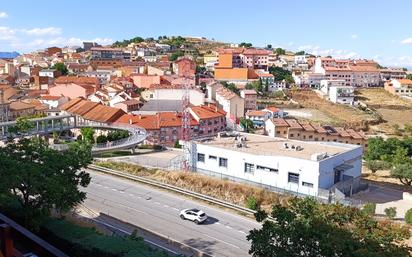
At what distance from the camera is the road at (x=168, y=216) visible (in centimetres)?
2116

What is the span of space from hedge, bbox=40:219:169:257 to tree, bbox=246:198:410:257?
11.4 feet

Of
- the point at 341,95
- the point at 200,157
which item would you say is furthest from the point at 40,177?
the point at 341,95

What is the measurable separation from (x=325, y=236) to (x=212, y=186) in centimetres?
2022

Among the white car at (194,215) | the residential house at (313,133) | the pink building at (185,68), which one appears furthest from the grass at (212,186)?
the residential house at (313,133)

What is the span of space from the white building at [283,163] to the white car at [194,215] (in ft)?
30.4

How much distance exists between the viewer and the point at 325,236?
37.4 feet

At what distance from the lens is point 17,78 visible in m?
98.3

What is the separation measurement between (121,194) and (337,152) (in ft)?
55.9

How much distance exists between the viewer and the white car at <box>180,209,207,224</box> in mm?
23391

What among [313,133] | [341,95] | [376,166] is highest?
[341,95]

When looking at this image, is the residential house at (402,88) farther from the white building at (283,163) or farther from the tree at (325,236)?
the tree at (325,236)

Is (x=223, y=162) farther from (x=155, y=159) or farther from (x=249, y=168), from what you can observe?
(x=155, y=159)

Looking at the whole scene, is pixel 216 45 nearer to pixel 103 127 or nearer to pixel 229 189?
pixel 103 127

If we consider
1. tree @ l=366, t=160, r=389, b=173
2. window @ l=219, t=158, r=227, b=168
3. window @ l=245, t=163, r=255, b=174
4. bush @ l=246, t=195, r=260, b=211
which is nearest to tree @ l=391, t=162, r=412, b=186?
tree @ l=366, t=160, r=389, b=173
